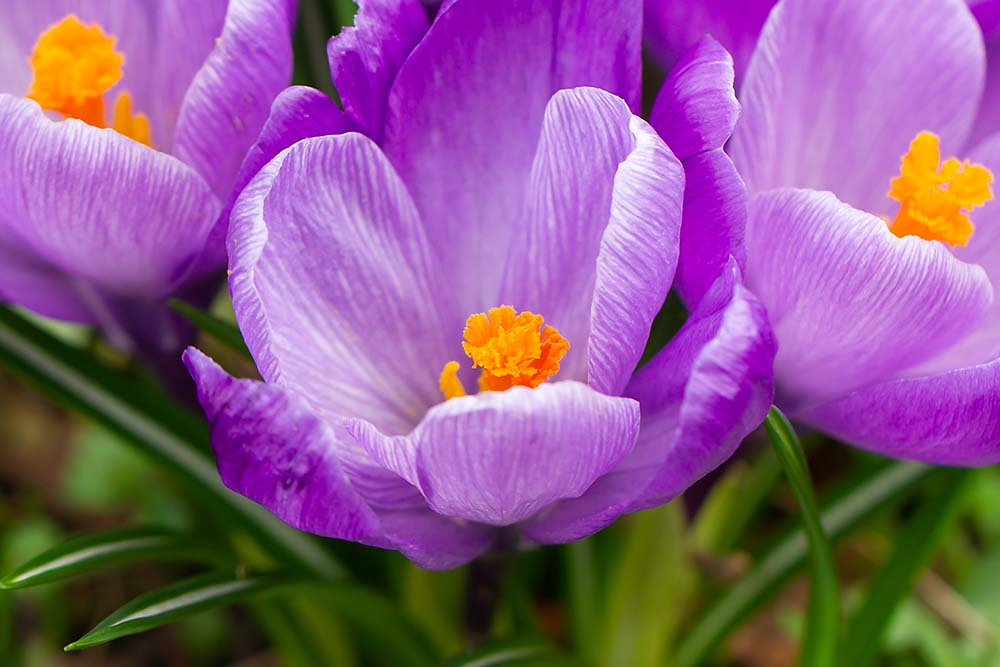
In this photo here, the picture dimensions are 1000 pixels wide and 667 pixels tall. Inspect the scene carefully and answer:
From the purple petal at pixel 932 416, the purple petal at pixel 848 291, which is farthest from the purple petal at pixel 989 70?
the purple petal at pixel 932 416

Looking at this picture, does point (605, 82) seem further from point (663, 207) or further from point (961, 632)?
point (961, 632)

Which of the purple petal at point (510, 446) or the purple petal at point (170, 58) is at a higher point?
the purple petal at point (170, 58)

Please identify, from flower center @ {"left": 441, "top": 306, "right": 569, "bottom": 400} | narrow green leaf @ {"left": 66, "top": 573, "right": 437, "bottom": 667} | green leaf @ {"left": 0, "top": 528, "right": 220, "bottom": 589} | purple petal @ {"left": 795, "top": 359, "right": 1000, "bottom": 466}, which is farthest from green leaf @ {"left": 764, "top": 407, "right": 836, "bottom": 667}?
green leaf @ {"left": 0, "top": 528, "right": 220, "bottom": 589}

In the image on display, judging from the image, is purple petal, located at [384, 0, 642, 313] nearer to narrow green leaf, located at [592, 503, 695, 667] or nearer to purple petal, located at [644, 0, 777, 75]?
purple petal, located at [644, 0, 777, 75]

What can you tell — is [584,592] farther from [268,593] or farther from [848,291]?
[848,291]

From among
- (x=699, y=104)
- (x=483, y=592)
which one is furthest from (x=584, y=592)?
(x=699, y=104)

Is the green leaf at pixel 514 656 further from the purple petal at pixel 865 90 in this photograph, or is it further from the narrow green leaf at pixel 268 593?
the purple petal at pixel 865 90

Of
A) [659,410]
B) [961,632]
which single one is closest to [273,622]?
[659,410]
